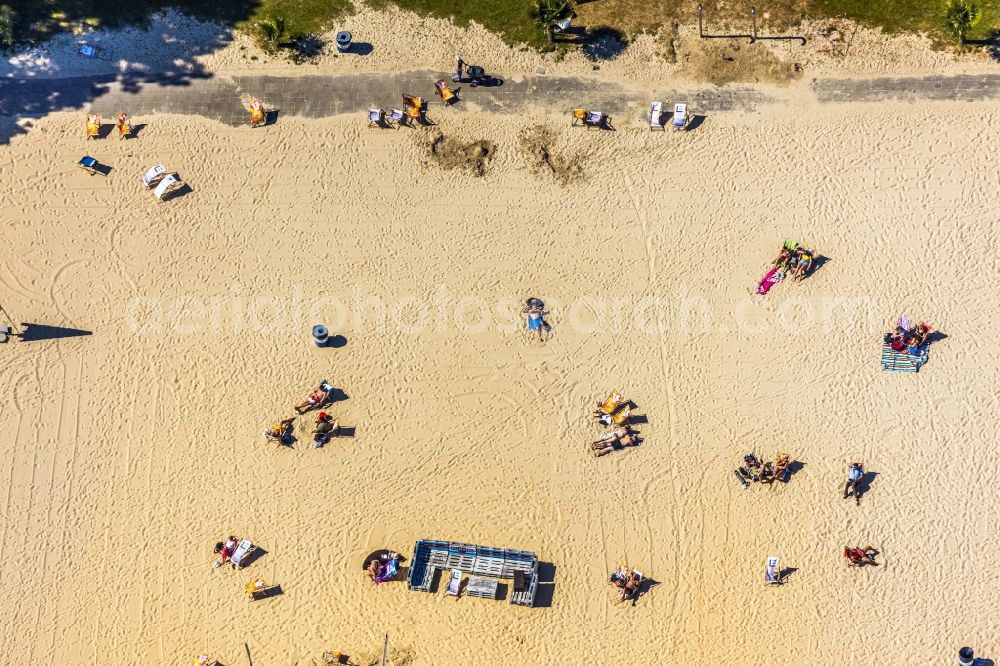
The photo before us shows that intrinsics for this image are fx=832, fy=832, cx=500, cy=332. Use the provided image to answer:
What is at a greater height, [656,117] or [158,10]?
[158,10]

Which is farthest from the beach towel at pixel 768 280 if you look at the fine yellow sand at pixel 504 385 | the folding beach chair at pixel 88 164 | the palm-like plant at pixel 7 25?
the palm-like plant at pixel 7 25

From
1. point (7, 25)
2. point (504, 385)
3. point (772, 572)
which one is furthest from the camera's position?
point (7, 25)

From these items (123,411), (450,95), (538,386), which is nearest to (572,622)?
(538,386)

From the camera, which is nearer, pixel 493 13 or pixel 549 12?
pixel 549 12

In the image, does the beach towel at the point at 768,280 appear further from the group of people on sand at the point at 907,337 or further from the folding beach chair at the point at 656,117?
the folding beach chair at the point at 656,117

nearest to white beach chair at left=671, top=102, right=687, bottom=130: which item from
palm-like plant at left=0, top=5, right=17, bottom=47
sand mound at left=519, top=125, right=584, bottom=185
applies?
sand mound at left=519, top=125, right=584, bottom=185

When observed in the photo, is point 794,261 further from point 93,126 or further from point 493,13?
point 93,126

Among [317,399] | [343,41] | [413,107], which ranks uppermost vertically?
[343,41]

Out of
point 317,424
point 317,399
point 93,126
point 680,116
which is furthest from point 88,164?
point 680,116
